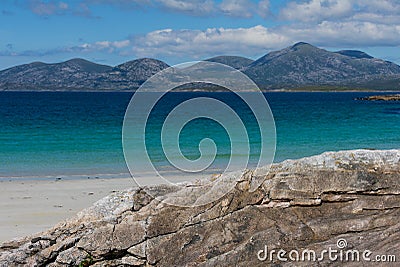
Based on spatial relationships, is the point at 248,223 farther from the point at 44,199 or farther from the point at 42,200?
the point at 44,199

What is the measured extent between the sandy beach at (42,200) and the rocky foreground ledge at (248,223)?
888 centimetres

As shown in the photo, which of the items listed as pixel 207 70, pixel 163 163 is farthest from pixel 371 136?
pixel 207 70

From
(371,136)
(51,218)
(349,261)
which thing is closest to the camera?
(349,261)

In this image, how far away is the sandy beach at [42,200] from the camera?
17.0 metres

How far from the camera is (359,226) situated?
676 centimetres

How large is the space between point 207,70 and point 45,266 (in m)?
3.38

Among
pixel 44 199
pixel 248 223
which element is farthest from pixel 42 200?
pixel 248 223

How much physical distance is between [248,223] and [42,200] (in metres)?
16.1

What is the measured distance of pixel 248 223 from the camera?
684 cm

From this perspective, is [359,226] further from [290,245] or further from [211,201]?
[211,201]

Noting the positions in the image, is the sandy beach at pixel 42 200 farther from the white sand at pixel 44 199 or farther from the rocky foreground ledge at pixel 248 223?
the rocky foreground ledge at pixel 248 223

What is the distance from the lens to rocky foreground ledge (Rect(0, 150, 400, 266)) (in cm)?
669

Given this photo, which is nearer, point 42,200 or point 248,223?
point 248,223

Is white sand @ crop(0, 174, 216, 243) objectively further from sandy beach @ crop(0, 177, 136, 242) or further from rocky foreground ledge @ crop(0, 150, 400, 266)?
rocky foreground ledge @ crop(0, 150, 400, 266)
